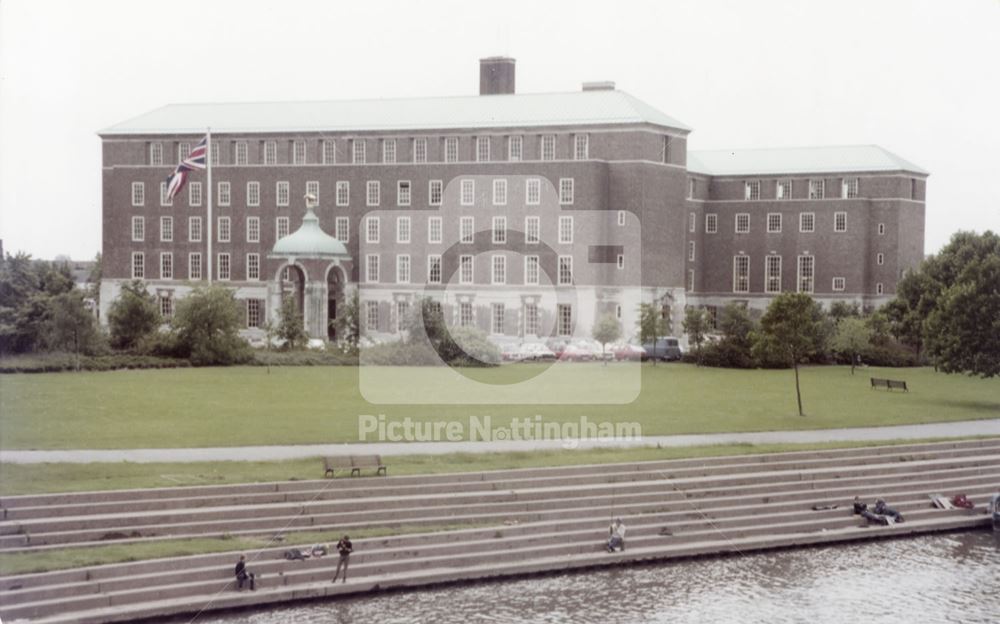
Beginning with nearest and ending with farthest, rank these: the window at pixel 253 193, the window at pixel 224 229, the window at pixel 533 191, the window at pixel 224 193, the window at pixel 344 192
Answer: the window at pixel 533 191 < the window at pixel 344 192 < the window at pixel 253 193 < the window at pixel 224 193 < the window at pixel 224 229

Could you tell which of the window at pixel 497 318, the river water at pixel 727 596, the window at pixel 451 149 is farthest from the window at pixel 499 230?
the river water at pixel 727 596

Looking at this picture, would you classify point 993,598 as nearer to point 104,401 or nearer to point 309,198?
point 104,401

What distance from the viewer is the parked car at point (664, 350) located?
211 feet

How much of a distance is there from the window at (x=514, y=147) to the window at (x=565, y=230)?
4949 millimetres

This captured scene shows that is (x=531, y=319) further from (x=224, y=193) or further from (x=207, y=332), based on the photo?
(x=224, y=193)

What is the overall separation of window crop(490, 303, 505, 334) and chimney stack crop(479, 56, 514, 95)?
610 inches

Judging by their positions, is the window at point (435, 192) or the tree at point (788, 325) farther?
the window at point (435, 192)

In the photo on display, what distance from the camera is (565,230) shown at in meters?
73.7

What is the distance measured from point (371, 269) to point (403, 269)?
2.18 metres

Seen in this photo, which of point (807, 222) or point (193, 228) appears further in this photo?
point (807, 222)

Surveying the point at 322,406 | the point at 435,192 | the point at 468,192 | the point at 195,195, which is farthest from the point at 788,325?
the point at 195,195

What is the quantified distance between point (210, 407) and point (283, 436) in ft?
21.3

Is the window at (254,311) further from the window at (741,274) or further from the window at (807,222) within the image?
the window at (807,222)

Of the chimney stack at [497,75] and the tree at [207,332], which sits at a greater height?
the chimney stack at [497,75]
